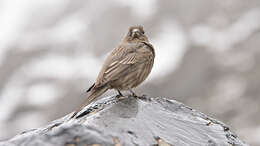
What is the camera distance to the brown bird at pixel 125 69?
800 centimetres

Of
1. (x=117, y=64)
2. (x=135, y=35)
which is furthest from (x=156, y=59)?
(x=117, y=64)

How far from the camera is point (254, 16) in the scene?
71.3ft

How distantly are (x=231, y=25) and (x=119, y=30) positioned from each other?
4915mm

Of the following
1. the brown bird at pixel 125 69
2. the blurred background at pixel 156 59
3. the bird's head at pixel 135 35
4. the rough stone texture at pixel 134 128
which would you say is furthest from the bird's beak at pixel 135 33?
the blurred background at pixel 156 59

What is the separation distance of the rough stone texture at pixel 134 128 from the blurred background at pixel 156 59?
9.44m

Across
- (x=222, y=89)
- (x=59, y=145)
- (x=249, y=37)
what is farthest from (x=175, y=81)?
(x=59, y=145)

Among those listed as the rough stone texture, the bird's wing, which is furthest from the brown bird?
the rough stone texture

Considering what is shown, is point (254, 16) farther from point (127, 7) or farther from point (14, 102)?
point (14, 102)

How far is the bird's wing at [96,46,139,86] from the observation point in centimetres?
806

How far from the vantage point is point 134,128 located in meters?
6.24

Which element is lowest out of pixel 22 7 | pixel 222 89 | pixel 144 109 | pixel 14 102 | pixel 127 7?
pixel 144 109

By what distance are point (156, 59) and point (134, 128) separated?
14.5 meters

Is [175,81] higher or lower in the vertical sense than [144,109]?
higher

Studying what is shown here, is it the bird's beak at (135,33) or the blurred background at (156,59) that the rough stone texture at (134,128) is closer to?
the bird's beak at (135,33)
